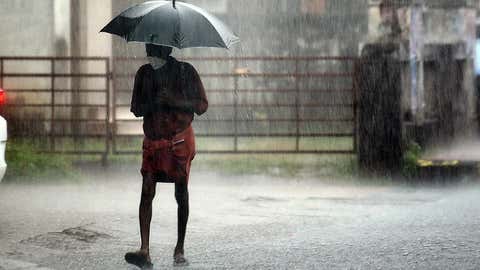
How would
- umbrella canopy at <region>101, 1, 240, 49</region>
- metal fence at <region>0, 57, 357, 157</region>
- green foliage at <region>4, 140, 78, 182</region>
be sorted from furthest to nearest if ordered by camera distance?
1. metal fence at <region>0, 57, 357, 157</region>
2. green foliage at <region>4, 140, 78, 182</region>
3. umbrella canopy at <region>101, 1, 240, 49</region>

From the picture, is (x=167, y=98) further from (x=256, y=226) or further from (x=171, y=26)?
(x=256, y=226)

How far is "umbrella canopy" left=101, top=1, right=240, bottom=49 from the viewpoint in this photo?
647 centimetres

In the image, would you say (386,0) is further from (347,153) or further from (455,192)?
(455,192)

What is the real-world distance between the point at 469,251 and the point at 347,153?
21.7 feet

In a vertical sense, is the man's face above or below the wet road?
above

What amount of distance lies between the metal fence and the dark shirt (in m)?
6.40

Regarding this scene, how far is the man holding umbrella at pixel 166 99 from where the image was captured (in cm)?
663

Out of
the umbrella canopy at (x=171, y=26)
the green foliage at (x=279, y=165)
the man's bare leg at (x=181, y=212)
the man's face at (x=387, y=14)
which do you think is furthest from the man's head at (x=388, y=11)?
the man's bare leg at (x=181, y=212)

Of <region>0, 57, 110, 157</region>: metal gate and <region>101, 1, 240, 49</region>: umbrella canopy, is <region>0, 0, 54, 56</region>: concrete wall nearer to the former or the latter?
<region>0, 57, 110, 157</region>: metal gate

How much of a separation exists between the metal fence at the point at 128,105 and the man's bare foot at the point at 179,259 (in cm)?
652

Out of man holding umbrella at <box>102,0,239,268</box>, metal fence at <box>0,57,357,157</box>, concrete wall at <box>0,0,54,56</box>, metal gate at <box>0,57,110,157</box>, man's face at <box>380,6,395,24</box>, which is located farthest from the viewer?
concrete wall at <box>0,0,54,56</box>

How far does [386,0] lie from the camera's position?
44.1 feet

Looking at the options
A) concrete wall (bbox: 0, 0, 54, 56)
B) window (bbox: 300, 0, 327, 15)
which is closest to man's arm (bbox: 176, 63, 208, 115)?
concrete wall (bbox: 0, 0, 54, 56)

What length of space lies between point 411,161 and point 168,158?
6.77m
